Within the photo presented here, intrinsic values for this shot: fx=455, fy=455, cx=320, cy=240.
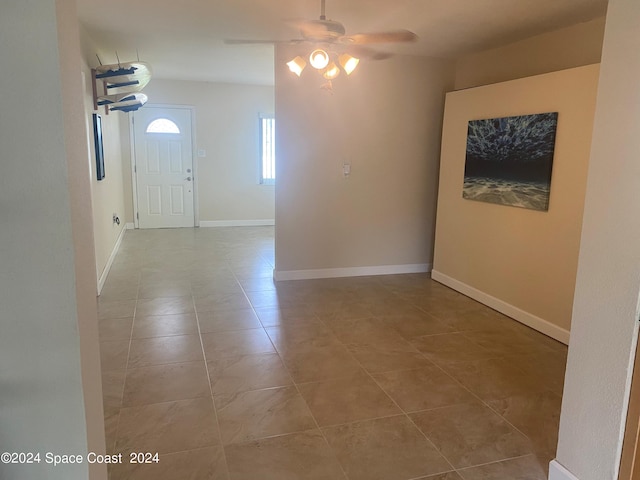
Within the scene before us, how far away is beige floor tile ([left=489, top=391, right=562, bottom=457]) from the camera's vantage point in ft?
7.37

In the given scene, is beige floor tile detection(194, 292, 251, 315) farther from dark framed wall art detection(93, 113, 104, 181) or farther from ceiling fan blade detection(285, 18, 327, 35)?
ceiling fan blade detection(285, 18, 327, 35)

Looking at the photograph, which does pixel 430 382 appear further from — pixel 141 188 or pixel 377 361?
pixel 141 188

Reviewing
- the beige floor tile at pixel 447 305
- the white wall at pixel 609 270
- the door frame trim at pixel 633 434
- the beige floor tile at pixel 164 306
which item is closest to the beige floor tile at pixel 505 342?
the beige floor tile at pixel 447 305

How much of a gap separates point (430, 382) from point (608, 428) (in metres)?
1.20

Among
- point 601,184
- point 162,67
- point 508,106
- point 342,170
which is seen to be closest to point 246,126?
point 162,67

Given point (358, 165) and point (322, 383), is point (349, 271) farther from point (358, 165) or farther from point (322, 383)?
point (322, 383)

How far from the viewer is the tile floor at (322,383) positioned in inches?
82.5

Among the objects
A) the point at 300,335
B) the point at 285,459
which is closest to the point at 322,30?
the point at 300,335

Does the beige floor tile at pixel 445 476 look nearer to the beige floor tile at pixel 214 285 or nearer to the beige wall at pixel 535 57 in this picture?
the beige floor tile at pixel 214 285

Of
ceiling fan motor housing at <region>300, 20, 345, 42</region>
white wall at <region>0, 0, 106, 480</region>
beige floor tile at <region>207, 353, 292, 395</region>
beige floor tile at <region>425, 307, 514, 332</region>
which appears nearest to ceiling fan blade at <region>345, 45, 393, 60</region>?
ceiling fan motor housing at <region>300, 20, 345, 42</region>

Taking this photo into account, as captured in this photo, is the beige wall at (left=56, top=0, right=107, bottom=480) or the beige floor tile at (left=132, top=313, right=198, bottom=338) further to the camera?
the beige floor tile at (left=132, top=313, right=198, bottom=338)

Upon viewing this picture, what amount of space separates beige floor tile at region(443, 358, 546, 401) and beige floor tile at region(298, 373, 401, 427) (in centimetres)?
57

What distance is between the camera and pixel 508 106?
3.94 m

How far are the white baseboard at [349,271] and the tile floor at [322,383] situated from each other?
318 millimetres
